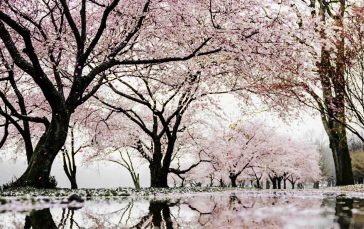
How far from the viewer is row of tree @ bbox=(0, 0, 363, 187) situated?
13648 millimetres

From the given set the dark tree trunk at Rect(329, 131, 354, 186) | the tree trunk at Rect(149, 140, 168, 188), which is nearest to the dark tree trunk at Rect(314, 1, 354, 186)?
the dark tree trunk at Rect(329, 131, 354, 186)

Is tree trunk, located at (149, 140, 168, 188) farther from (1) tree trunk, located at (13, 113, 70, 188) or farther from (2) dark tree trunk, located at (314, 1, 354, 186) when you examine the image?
(1) tree trunk, located at (13, 113, 70, 188)

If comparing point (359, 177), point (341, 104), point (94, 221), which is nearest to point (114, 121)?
point (341, 104)

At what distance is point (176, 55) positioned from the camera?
19.8 m

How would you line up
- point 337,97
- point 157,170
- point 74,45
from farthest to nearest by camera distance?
point 157,170, point 337,97, point 74,45

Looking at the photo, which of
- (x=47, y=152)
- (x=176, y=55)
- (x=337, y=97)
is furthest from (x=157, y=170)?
(x=47, y=152)

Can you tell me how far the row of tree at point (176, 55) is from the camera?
1365 centimetres

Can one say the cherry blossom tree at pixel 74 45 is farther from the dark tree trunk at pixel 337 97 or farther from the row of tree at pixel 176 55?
the dark tree trunk at pixel 337 97

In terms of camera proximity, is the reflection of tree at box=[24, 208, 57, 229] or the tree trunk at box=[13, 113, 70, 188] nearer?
the reflection of tree at box=[24, 208, 57, 229]

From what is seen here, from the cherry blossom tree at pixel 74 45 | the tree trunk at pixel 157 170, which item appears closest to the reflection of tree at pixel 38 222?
the cherry blossom tree at pixel 74 45

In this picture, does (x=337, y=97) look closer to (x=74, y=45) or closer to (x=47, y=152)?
(x=74, y=45)

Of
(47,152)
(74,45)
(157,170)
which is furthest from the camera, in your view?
(157,170)

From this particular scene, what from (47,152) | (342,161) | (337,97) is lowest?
(47,152)

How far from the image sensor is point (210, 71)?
22.1 metres
